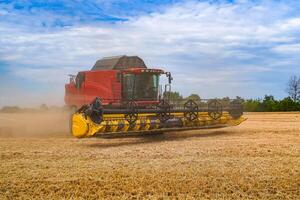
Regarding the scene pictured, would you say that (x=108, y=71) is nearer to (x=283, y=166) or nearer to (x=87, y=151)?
(x=87, y=151)

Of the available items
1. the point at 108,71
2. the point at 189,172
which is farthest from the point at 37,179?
the point at 108,71

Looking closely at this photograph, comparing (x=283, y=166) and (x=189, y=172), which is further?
(x=283, y=166)

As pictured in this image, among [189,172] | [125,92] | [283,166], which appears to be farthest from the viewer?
[125,92]

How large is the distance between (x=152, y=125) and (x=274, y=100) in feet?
103

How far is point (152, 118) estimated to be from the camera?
Answer: 12.6m

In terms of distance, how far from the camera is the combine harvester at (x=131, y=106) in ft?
37.3

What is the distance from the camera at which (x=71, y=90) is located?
18.8m

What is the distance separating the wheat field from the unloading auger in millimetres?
654

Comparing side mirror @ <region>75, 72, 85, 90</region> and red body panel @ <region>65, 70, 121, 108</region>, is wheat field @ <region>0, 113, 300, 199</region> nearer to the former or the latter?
red body panel @ <region>65, 70, 121, 108</region>

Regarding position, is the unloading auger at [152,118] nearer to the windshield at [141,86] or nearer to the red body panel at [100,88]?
the red body panel at [100,88]

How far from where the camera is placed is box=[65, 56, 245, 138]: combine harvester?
37.3 ft

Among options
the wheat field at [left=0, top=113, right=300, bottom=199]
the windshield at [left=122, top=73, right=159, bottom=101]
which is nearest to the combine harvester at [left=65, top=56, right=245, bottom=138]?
the windshield at [left=122, top=73, right=159, bottom=101]

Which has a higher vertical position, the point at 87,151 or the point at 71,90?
the point at 71,90

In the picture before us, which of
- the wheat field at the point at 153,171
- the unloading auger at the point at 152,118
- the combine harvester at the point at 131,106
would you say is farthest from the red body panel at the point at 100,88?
the wheat field at the point at 153,171
